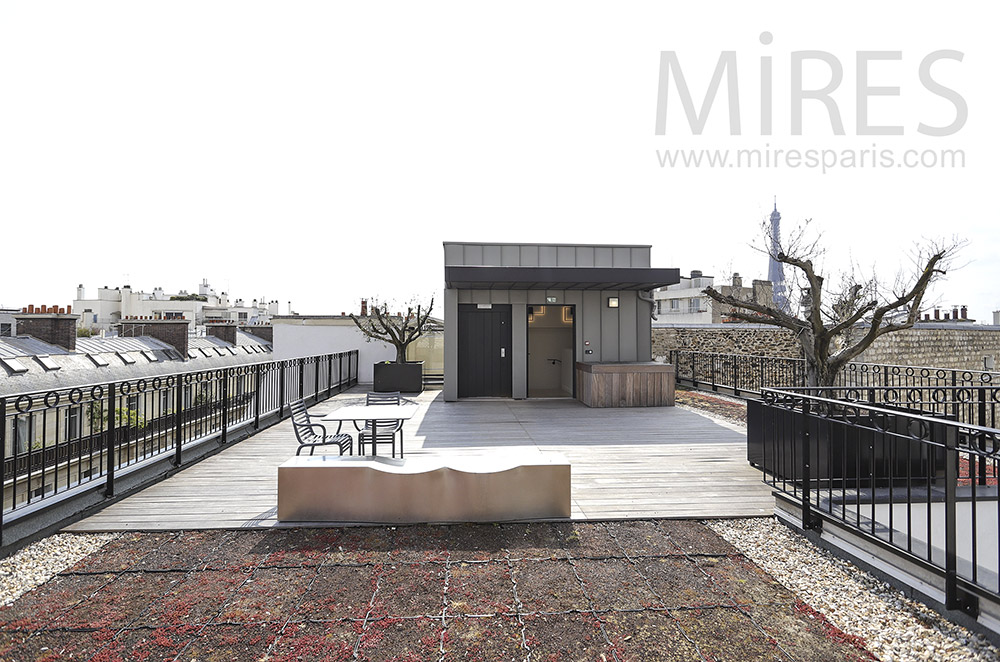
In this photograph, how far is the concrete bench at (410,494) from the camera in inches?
159

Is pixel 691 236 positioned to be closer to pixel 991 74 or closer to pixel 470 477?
pixel 991 74


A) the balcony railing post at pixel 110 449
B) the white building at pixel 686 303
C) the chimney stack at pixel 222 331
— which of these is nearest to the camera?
the balcony railing post at pixel 110 449

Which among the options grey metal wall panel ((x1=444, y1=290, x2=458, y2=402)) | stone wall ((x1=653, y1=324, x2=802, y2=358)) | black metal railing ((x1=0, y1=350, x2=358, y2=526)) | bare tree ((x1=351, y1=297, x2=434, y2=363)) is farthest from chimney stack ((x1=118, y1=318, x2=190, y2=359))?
stone wall ((x1=653, y1=324, x2=802, y2=358))

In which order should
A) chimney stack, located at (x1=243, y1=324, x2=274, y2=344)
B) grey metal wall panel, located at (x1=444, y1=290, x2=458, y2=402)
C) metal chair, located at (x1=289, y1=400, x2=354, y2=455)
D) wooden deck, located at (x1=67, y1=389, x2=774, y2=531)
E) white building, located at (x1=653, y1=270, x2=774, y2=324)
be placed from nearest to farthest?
wooden deck, located at (x1=67, y1=389, x2=774, y2=531) < metal chair, located at (x1=289, y1=400, x2=354, y2=455) < grey metal wall panel, located at (x1=444, y1=290, x2=458, y2=402) < chimney stack, located at (x1=243, y1=324, x2=274, y2=344) < white building, located at (x1=653, y1=270, x2=774, y2=324)

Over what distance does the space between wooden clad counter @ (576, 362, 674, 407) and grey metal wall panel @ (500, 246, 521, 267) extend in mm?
2873

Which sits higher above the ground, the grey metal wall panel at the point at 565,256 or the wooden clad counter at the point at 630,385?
the grey metal wall panel at the point at 565,256

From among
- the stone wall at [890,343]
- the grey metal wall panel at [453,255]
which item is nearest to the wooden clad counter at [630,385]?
the grey metal wall panel at [453,255]

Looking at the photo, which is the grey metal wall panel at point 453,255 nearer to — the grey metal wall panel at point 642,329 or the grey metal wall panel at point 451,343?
the grey metal wall panel at point 451,343

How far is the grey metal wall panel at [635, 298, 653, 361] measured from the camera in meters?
11.8

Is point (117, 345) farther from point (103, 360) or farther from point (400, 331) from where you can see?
point (400, 331)

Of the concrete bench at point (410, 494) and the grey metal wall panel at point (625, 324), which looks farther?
the grey metal wall panel at point (625, 324)

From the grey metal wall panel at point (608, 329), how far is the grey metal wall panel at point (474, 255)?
286cm

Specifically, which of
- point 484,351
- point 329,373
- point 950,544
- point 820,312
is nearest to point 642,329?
point 484,351

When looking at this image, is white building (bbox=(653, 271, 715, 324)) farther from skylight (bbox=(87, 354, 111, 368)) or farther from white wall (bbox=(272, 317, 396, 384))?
skylight (bbox=(87, 354, 111, 368))
